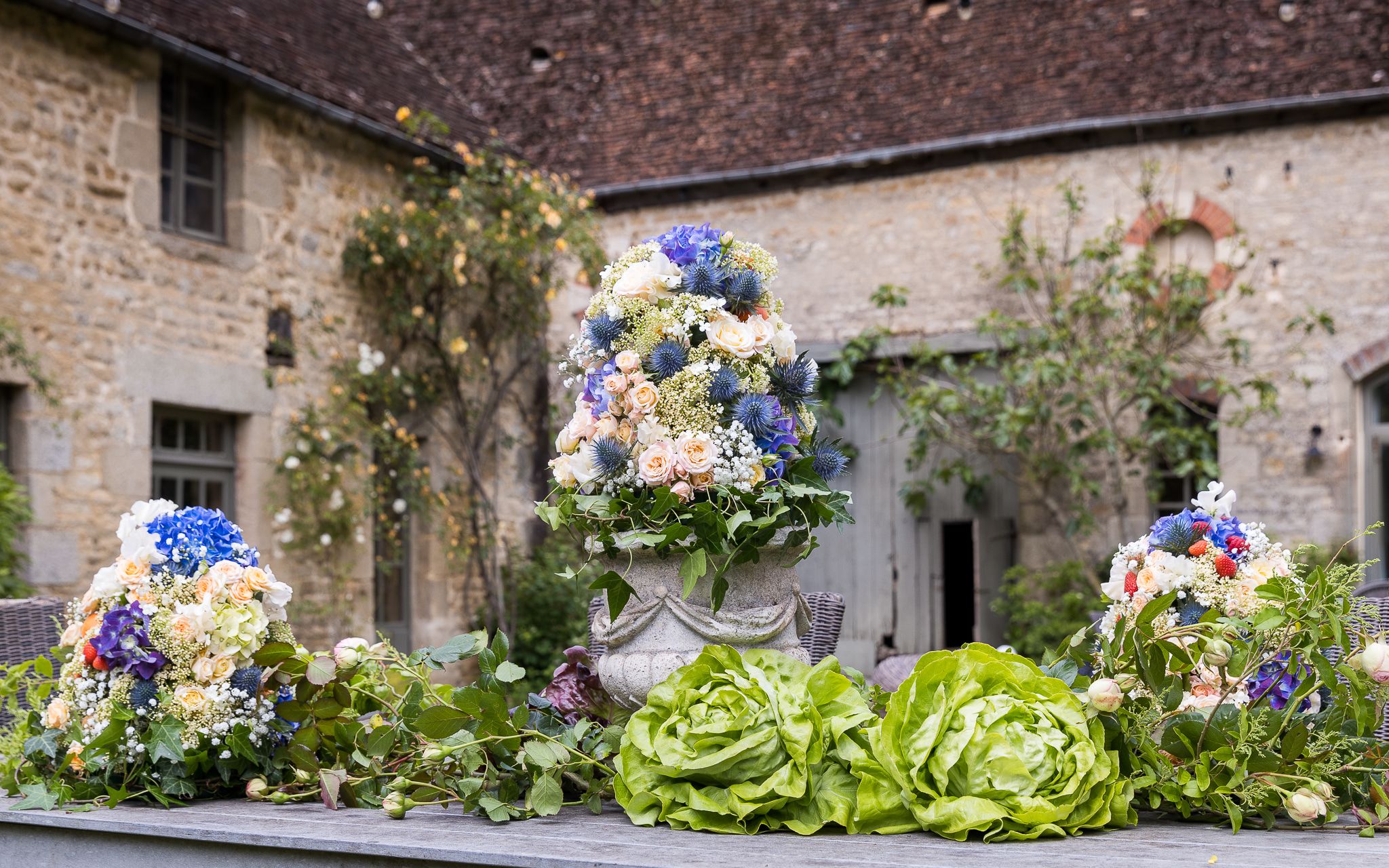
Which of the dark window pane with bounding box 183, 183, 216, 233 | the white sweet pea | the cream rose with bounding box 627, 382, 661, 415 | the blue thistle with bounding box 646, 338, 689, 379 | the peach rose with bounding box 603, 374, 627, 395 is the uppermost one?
the dark window pane with bounding box 183, 183, 216, 233

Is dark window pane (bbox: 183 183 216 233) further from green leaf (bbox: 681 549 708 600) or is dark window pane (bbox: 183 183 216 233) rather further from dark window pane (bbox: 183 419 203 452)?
green leaf (bbox: 681 549 708 600)

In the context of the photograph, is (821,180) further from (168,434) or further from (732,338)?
(732,338)

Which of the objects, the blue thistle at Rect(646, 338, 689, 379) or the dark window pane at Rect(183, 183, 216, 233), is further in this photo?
the dark window pane at Rect(183, 183, 216, 233)

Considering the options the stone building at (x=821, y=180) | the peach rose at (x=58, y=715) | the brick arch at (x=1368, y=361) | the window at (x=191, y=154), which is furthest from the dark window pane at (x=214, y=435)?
the brick arch at (x=1368, y=361)

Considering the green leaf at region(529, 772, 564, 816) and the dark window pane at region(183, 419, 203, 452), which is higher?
the dark window pane at region(183, 419, 203, 452)

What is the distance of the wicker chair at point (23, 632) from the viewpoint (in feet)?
11.5

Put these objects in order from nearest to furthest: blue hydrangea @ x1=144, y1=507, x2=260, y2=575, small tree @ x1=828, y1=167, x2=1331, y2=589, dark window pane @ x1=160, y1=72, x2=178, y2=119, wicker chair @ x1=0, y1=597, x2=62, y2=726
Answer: blue hydrangea @ x1=144, y1=507, x2=260, y2=575 < wicker chair @ x1=0, y1=597, x2=62, y2=726 < dark window pane @ x1=160, y1=72, x2=178, y2=119 < small tree @ x1=828, y1=167, x2=1331, y2=589

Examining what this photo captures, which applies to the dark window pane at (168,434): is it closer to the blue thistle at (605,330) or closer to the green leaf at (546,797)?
the blue thistle at (605,330)

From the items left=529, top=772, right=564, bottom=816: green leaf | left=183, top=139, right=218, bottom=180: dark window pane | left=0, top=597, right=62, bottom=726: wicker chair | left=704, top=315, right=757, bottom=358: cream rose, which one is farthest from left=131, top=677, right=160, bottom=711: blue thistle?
left=183, top=139, right=218, bottom=180: dark window pane

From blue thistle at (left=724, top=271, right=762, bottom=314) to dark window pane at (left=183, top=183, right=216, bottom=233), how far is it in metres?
5.80

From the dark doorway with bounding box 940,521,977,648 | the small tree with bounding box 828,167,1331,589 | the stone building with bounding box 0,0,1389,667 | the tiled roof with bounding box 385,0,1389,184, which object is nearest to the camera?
the stone building with bounding box 0,0,1389,667

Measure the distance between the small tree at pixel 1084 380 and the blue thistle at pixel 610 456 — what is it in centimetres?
637

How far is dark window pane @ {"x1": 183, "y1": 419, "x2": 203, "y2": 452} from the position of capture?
7.77 m

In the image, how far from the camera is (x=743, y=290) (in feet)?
9.30
